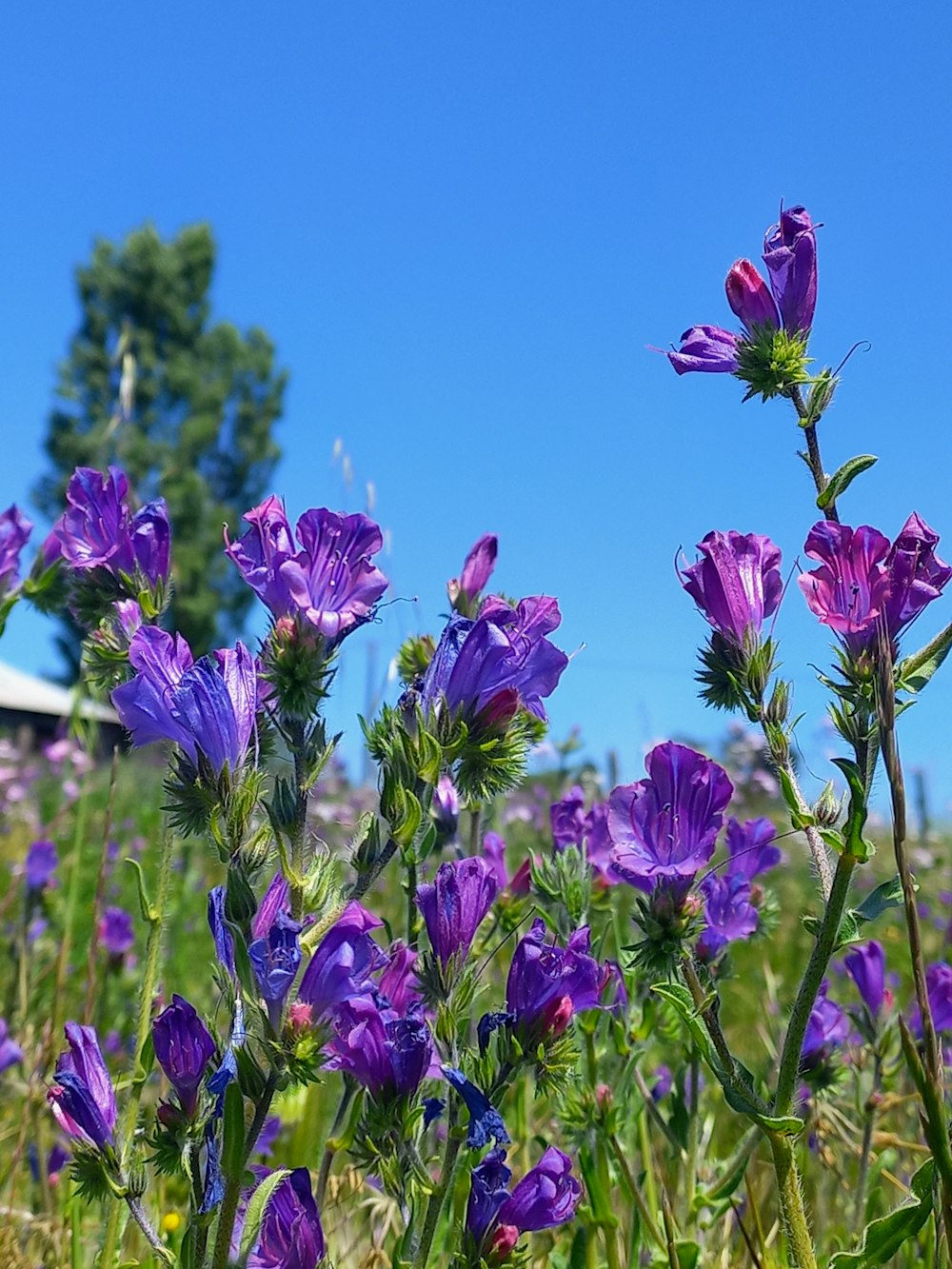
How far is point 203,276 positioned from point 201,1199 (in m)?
39.8

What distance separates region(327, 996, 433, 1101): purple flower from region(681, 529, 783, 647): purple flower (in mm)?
693

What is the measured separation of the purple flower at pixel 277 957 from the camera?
4.16ft

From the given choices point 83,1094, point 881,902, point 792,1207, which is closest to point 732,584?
point 881,902

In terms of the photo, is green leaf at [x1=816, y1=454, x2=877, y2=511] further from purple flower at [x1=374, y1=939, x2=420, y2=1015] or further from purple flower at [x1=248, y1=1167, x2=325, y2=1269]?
purple flower at [x1=248, y1=1167, x2=325, y2=1269]

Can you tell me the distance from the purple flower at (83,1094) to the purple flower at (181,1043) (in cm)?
18

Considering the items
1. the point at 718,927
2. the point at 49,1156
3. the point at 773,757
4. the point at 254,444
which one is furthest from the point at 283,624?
the point at 254,444

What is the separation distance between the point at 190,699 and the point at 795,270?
1161 millimetres

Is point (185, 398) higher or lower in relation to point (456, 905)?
higher

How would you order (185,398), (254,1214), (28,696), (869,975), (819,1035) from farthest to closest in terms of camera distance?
(185,398) → (28,696) → (869,975) → (819,1035) → (254,1214)

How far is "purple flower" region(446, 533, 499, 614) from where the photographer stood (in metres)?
2.21

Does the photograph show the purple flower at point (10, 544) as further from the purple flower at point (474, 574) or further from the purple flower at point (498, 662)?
the purple flower at point (498, 662)

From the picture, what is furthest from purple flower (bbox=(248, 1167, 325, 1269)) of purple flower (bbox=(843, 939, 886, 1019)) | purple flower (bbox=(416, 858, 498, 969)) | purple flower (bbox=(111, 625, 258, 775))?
purple flower (bbox=(843, 939, 886, 1019))

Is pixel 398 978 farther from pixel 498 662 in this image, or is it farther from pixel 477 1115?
pixel 498 662

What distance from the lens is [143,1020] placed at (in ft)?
5.95
